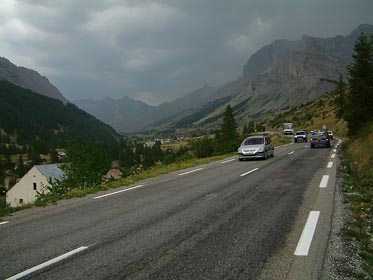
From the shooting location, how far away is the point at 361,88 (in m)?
35.3

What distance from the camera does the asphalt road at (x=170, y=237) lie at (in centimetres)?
485

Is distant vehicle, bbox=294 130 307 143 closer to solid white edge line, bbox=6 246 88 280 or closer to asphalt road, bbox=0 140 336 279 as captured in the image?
asphalt road, bbox=0 140 336 279

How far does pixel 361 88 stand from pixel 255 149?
18589 millimetres

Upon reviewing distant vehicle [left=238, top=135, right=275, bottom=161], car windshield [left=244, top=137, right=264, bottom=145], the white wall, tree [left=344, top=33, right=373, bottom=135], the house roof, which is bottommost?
the white wall

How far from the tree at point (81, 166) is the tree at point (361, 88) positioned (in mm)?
30338

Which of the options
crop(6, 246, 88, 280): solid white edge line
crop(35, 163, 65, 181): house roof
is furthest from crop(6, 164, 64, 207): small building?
crop(6, 246, 88, 280): solid white edge line

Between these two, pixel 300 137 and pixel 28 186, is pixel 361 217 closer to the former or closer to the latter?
pixel 300 137

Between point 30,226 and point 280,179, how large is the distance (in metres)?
9.43

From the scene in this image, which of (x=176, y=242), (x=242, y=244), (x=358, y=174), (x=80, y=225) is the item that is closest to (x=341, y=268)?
(x=242, y=244)

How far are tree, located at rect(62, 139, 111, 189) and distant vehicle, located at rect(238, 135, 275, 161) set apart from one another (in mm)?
23012

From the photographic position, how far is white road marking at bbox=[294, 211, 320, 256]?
550cm

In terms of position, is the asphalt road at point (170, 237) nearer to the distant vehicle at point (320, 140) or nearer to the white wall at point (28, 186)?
the distant vehicle at point (320, 140)

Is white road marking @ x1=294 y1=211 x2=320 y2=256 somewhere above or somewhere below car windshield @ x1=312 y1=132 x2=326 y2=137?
below

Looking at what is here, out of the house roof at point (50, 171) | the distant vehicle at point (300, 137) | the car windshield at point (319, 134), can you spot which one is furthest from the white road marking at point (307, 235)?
the house roof at point (50, 171)
